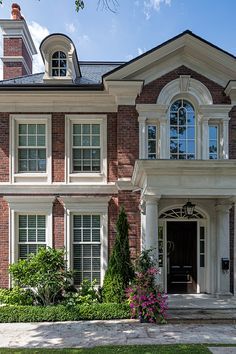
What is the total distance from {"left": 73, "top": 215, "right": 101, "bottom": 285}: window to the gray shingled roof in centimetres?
484

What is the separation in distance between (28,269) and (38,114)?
495 centimetres

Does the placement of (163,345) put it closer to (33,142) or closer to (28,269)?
(28,269)

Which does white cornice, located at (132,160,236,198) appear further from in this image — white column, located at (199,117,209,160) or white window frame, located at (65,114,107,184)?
white window frame, located at (65,114,107,184)

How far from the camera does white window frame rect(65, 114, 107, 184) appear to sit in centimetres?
1160

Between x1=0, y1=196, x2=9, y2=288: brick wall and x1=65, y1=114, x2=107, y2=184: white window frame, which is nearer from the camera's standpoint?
x1=0, y1=196, x2=9, y2=288: brick wall

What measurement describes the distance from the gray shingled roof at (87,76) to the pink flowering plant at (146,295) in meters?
6.76

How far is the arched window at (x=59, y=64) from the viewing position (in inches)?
484

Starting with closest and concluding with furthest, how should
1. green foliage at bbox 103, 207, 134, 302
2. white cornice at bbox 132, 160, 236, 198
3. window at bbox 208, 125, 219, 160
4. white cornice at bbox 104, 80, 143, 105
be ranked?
white cornice at bbox 132, 160, 236, 198 → green foliage at bbox 103, 207, 134, 302 → white cornice at bbox 104, 80, 143, 105 → window at bbox 208, 125, 219, 160

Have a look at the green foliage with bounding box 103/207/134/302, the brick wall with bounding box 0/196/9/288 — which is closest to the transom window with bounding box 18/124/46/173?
the brick wall with bounding box 0/196/9/288

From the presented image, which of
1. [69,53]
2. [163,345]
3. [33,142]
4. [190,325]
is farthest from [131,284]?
[69,53]

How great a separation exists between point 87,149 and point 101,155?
1.73 ft

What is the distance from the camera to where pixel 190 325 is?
28.6ft

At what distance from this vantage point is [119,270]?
9.80 m

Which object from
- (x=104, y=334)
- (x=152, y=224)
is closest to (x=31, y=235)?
(x=152, y=224)
